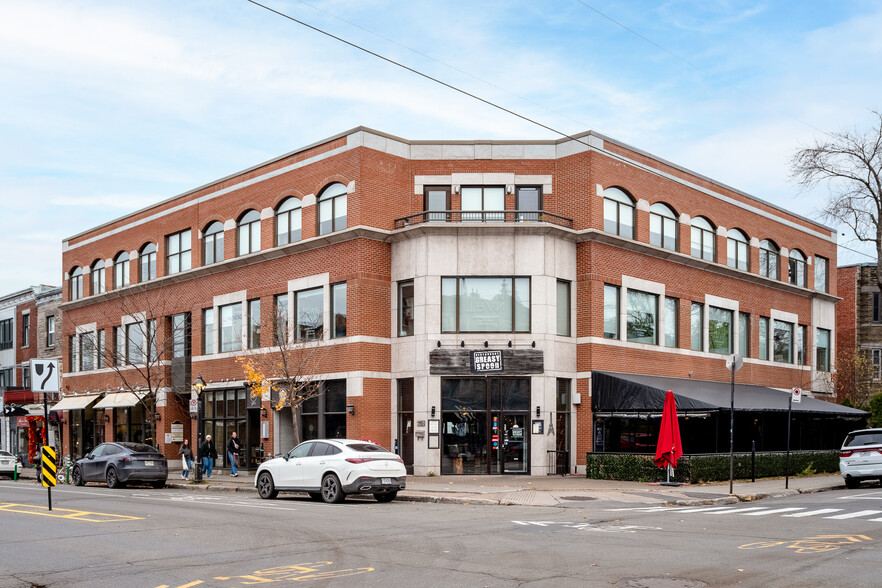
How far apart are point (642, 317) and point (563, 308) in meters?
4.02

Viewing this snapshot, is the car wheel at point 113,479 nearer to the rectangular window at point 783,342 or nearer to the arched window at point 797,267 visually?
the rectangular window at point 783,342

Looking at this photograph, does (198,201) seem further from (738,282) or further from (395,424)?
(738,282)

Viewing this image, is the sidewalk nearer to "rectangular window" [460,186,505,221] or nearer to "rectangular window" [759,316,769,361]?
"rectangular window" [460,186,505,221]

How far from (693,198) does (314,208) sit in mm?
14994

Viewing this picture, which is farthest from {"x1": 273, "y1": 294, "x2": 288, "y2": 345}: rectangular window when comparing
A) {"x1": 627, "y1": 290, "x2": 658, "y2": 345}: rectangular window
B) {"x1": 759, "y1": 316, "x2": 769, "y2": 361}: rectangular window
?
{"x1": 759, "y1": 316, "x2": 769, "y2": 361}: rectangular window

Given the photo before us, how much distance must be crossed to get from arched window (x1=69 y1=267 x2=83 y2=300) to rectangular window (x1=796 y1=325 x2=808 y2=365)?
35.8 m

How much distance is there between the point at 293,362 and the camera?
3275 centimetres

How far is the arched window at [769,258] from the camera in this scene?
40656mm

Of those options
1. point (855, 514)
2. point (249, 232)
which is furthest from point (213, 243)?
point (855, 514)

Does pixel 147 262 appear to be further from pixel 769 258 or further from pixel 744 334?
pixel 769 258

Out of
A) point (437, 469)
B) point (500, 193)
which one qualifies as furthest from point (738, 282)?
point (437, 469)

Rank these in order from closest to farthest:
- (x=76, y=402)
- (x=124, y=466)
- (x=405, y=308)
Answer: (x=124, y=466) < (x=405, y=308) < (x=76, y=402)

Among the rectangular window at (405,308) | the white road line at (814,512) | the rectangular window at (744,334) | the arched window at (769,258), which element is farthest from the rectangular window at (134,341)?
the white road line at (814,512)

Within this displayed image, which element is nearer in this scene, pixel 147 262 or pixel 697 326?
pixel 697 326
